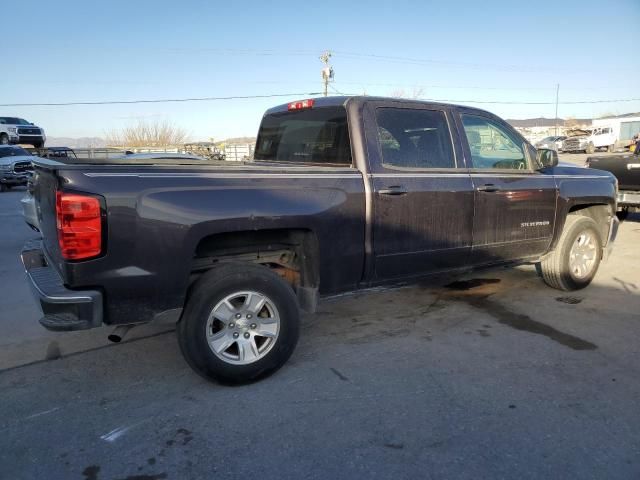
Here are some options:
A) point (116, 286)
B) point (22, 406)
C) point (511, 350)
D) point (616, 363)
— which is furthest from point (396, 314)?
point (22, 406)

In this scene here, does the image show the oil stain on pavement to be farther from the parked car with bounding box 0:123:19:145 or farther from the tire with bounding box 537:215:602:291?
the parked car with bounding box 0:123:19:145

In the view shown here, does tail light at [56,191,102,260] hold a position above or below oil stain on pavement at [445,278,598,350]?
above

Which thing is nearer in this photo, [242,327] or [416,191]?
[242,327]

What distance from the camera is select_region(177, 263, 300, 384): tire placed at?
321 cm

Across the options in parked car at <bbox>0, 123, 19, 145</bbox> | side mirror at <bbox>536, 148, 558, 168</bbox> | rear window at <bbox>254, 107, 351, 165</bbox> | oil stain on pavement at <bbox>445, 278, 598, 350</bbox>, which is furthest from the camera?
parked car at <bbox>0, 123, 19, 145</bbox>

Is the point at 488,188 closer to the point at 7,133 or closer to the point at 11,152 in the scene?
the point at 11,152

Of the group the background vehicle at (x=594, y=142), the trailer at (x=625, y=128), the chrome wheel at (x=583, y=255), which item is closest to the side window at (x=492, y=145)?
the chrome wheel at (x=583, y=255)

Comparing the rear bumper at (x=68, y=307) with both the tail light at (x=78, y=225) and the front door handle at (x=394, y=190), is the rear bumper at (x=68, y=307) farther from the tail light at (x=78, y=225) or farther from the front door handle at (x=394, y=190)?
the front door handle at (x=394, y=190)

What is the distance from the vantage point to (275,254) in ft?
12.3

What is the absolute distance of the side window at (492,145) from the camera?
4645mm

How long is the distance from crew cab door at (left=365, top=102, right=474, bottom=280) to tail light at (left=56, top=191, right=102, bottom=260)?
1953 millimetres

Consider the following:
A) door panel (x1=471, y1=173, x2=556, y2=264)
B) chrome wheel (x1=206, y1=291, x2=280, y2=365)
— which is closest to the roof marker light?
door panel (x1=471, y1=173, x2=556, y2=264)

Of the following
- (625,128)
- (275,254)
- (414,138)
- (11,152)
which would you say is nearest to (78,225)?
(275,254)

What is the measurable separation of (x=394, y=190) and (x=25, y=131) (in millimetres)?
29698
